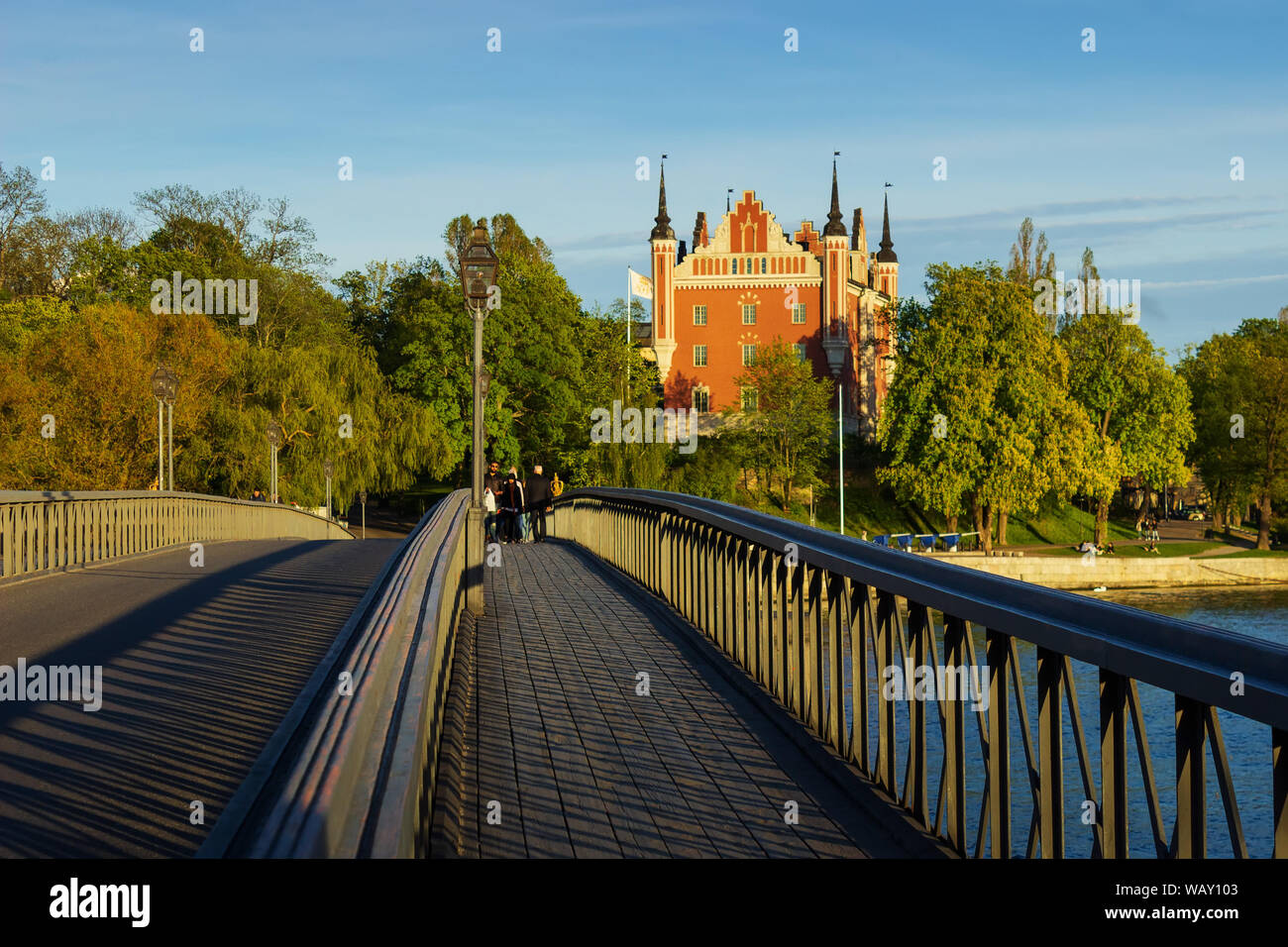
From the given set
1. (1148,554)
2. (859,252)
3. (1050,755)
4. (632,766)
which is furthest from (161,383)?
(859,252)

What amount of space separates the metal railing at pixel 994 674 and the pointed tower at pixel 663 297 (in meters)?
78.6

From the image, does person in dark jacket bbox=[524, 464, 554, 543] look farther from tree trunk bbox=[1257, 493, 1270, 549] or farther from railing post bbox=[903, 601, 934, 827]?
tree trunk bbox=[1257, 493, 1270, 549]

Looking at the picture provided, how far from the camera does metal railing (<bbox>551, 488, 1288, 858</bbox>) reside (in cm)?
329

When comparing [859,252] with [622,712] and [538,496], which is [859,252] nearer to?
[538,496]

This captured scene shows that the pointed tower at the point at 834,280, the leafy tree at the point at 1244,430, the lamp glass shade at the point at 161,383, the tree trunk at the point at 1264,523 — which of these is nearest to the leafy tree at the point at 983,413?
the leafy tree at the point at 1244,430

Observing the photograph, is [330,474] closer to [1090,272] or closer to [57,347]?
[57,347]

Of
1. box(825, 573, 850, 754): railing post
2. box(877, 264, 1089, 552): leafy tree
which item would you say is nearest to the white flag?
box(877, 264, 1089, 552): leafy tree

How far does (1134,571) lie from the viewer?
63625mm

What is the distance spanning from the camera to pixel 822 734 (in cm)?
704

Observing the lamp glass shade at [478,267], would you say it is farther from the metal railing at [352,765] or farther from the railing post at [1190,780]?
the railing post at [1190,780]

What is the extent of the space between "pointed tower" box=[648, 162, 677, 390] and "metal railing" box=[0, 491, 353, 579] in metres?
59.0
